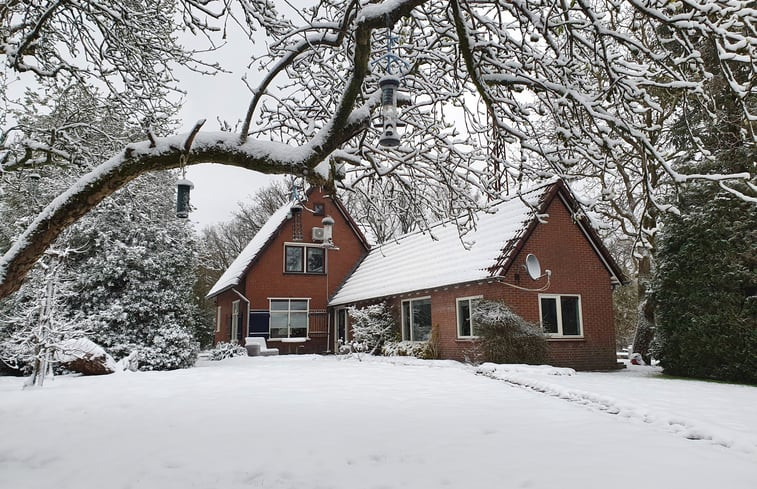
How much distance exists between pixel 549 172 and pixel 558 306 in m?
9.33

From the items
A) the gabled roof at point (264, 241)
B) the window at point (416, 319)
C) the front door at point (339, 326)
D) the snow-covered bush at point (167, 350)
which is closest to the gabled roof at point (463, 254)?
the window at point (416, 319)

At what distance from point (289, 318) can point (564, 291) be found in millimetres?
12464

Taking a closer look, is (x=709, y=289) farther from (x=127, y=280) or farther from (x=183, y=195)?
(x=127, y=280)

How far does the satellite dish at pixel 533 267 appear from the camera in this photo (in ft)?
→ 48.2

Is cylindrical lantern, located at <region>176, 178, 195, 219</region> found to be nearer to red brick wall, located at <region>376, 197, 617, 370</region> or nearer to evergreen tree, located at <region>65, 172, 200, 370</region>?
evergreen tree, located at <region>65, 172, 200, 370</region>

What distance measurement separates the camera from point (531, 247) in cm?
1500

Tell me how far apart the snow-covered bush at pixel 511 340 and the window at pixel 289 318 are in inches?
466

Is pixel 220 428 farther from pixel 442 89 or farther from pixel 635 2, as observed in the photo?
pixel 635 2

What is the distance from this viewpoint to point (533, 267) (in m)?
14.8

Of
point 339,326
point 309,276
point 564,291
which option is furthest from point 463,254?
point 309,276

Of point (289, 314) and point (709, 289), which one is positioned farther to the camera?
point (289, 314)

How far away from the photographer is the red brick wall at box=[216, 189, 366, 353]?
23.0m

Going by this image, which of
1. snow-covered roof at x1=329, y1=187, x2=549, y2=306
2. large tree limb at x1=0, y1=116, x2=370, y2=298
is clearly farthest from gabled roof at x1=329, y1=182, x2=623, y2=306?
large tree limb at x1=0, y1=116, x2=370, y2=298

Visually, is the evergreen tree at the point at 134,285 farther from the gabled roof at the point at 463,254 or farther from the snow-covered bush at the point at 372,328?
the gabled roof at the point at 463,254
